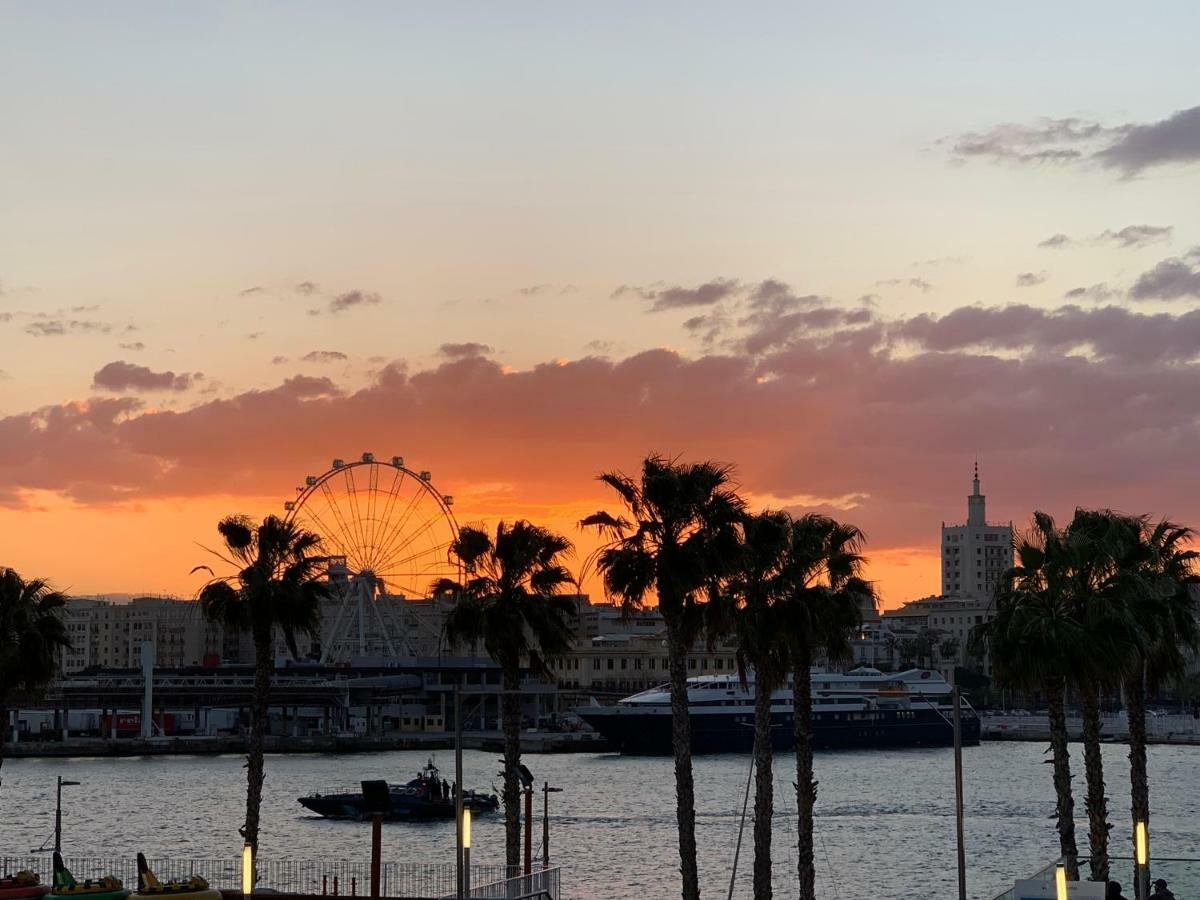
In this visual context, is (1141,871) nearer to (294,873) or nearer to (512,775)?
(512,775)

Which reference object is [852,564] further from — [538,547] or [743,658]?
[538,547]

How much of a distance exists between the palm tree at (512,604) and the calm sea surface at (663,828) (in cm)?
3490

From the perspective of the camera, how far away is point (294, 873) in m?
99.3

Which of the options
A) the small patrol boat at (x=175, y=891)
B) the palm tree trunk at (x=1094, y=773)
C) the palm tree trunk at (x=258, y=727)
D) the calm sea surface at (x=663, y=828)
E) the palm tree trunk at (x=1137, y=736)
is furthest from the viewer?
the calm sea surface at (x=663, y=828)

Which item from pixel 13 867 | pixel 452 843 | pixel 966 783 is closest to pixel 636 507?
pixel 13 867

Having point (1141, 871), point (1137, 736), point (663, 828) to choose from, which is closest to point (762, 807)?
point (1137, 736)

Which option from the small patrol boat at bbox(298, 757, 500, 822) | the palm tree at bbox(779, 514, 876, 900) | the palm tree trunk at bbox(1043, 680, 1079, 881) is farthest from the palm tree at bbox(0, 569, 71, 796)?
the small patrol boat at bbox(298, 757, 500, 822)

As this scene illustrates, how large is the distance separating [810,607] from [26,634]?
88.5 feet

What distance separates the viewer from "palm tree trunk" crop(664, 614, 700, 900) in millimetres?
52625

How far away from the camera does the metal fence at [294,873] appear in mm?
86938

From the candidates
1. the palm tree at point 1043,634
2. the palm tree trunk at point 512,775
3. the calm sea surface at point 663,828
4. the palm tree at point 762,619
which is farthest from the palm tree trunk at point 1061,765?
the calm sea surface at point 663,828

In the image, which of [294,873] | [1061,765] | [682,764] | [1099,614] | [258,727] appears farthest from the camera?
[294,873]

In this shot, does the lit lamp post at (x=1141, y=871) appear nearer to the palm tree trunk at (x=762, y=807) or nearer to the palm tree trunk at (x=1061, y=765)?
the palm tree trunk at (x=1061, y=765)

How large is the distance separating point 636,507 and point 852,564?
Answer: 8.15 metres
